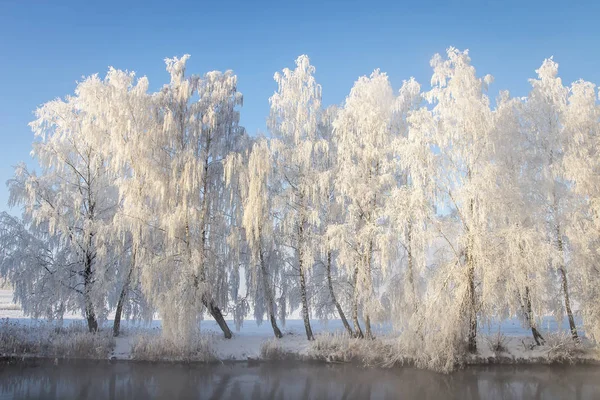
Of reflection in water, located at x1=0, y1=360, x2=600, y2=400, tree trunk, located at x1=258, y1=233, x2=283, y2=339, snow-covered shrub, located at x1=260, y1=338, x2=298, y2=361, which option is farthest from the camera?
tree trunk, located at x1=258, y1=233, x2=283, y2=339

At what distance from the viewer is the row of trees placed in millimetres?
14640

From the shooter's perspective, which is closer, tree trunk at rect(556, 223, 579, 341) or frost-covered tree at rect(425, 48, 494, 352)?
frost-covered tree at rect(425, 48, 494, 352)

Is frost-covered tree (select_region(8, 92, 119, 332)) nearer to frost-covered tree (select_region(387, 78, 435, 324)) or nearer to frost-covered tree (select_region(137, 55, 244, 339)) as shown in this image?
frost-covered tree (select_region(137, 55, 244, 339))

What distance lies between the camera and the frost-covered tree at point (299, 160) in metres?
17.3

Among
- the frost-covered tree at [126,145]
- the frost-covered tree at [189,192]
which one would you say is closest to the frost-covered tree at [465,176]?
the frost-covered tree at [189,192]

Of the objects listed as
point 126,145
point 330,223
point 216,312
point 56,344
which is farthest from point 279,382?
point 126,145

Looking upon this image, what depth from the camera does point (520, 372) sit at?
14211mm

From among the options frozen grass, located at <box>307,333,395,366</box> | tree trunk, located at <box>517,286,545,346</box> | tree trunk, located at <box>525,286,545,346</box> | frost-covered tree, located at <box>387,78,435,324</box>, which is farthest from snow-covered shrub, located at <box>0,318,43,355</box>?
tree trunk, located at <box>525,286,545,346</box>

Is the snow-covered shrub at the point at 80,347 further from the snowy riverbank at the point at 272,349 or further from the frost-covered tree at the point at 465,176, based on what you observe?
the frost-covered tree at the point at 465,176

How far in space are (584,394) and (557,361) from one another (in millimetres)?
4191

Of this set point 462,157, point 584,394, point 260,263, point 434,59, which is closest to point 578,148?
point 462,157

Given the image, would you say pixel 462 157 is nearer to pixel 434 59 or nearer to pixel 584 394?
pixel 434 59

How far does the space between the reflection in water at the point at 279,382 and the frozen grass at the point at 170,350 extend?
15.6 inches

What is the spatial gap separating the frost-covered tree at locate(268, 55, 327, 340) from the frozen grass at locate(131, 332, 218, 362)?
421 centimetres
